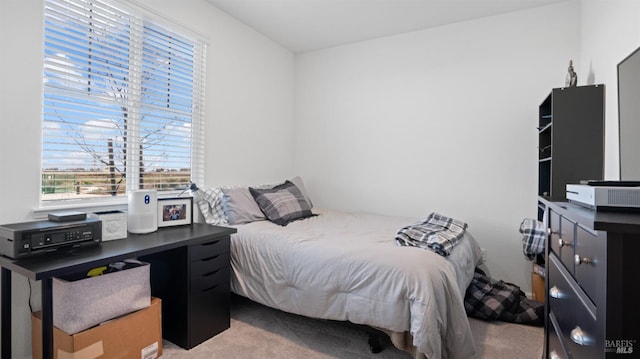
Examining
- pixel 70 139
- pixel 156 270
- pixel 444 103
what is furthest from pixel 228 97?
pixel 444 103

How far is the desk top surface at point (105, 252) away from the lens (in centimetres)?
139

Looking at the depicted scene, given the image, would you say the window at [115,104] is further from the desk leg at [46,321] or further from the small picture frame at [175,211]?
the desk leg at [46,321]

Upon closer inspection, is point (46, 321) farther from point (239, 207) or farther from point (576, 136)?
point (576, 136)

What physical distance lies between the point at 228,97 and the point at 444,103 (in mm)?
2235

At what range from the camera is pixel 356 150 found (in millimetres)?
3812

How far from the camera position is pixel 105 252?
64.8 inches

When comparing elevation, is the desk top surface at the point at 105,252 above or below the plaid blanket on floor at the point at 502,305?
above

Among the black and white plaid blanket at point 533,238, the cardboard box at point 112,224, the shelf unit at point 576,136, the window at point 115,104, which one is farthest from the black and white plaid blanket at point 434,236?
the window at point 115,104

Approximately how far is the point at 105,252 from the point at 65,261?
0.19 meters

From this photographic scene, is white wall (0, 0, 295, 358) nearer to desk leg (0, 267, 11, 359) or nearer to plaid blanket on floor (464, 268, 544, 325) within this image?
desk leg (0, 267, 11, 359)

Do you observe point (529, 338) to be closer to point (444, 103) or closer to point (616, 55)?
point (616, 55)

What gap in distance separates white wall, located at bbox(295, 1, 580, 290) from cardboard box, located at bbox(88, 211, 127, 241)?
2425mm

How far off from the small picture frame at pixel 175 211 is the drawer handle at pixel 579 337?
2390mm

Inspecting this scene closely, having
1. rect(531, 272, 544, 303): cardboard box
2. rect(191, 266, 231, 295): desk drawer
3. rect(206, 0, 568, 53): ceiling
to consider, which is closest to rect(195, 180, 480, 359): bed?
rect(191, 266, 231, 295): desk drawer
